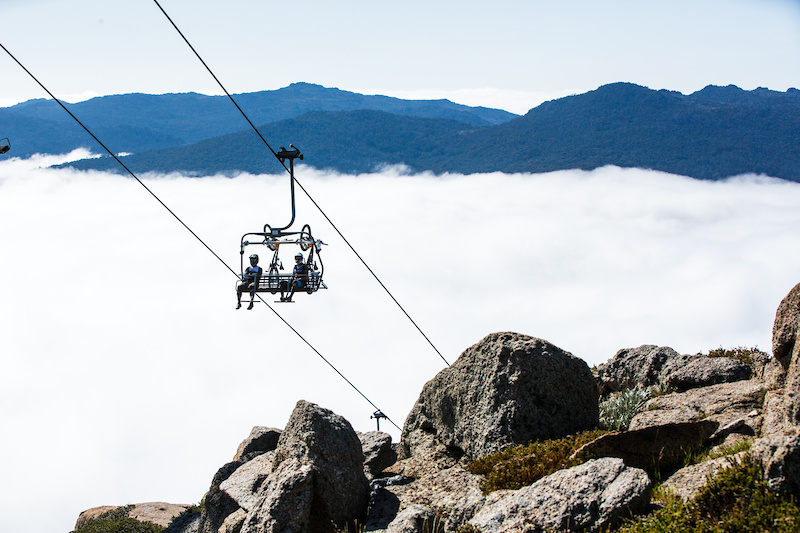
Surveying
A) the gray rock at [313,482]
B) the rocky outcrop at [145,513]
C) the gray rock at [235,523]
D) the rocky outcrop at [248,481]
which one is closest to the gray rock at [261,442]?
the rocky outcrop at [248,481]

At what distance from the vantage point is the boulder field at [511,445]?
34.4 ft

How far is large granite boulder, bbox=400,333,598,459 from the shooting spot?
1557 cm

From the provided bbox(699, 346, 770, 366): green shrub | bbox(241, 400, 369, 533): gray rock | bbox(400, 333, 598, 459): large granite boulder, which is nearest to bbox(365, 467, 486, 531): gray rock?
bbox(241, 400, 369, 533): gray rock

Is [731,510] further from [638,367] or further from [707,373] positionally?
[638,367]

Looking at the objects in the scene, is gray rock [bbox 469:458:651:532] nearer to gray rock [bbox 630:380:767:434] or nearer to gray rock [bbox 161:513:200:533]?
gray rock [bbox 630:380:767:434]

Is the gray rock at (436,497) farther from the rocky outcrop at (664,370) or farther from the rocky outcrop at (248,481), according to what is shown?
the rocky outcrop at (664,370)

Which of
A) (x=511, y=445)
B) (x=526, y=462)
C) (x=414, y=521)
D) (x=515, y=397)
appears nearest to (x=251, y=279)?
(x=515, y=397)

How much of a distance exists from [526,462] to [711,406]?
4.54 metres

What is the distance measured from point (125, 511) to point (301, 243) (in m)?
29.2

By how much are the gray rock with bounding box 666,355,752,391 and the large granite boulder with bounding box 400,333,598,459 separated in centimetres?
356

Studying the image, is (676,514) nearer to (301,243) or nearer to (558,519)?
(558,519)

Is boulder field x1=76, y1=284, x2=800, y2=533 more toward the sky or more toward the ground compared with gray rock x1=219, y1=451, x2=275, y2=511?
more toward the sky

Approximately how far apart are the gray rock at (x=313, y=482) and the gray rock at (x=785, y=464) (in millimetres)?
7770

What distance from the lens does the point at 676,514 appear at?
935 cm
